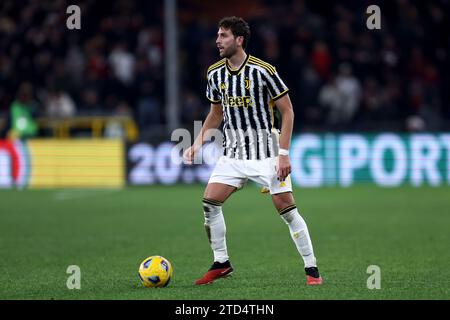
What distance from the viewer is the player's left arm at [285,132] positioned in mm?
7594

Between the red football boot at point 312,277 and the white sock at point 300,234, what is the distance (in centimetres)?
4

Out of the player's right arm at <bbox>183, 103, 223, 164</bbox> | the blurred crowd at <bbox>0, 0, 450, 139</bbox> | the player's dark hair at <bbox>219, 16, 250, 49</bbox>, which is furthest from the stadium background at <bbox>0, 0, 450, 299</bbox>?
the player's dark hair at <bbox>219, 16, 250, 49</bbox>

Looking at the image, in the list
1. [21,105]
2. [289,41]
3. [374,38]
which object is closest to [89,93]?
[21,105]

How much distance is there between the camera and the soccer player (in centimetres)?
773

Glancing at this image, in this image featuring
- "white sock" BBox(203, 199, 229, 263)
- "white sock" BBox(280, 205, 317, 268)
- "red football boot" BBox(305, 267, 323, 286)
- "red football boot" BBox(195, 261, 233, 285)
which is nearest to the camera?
"red football boot" BBox(305, 267, 323, 286)

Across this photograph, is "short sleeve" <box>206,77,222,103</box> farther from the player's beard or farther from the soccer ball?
the soccer ball

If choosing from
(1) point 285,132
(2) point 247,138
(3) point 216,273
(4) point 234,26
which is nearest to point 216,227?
(3) point 216,273

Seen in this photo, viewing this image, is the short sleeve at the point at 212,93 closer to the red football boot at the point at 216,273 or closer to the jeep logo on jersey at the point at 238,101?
the jeep logo on jersey at the point at 238,101

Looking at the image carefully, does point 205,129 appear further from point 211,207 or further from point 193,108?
point 193,108

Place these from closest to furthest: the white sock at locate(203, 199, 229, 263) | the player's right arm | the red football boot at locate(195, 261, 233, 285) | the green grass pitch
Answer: the green grass pitch
the red football boot at locate(195, 261, 233, 285)
the white sock at locate(203, 199, 229, 263)
the player's right arm

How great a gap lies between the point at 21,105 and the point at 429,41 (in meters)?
9.29

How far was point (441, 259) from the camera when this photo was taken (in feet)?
30.5

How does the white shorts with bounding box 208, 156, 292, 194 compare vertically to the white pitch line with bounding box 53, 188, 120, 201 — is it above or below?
above

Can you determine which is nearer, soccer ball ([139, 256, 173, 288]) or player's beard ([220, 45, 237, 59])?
soccer ball ([139, 256, 173, 288])
